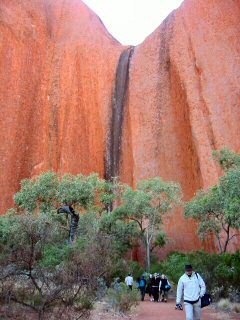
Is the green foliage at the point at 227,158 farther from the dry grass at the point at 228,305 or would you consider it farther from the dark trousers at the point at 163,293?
the dry grass at the point at 228,305

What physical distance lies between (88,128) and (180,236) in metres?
13.1

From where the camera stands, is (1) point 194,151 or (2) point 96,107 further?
(2) point 96,107

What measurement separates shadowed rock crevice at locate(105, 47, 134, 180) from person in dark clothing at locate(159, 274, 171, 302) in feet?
63.3

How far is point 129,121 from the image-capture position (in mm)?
36625

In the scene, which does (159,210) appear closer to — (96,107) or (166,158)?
(166,158)

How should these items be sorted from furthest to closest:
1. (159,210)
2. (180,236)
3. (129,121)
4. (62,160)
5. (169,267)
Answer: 1. (129,121)
2. (62,160)
3. (180,236)
4. (159,210)
5. (169,267)

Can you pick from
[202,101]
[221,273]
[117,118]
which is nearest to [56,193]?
[221,273]

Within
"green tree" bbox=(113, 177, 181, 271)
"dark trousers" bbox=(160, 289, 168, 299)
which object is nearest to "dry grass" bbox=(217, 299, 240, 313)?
"dark trousers" bbox=(160, 289, 168, 299)

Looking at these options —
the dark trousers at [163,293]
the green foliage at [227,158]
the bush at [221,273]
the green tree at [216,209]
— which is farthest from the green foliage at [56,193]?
the bush at [221,273]

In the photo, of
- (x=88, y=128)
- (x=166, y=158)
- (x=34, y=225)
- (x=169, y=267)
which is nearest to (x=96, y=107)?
(x=88, y=128)

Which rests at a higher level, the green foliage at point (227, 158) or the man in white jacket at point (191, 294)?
the green foliage at point (227, 158)

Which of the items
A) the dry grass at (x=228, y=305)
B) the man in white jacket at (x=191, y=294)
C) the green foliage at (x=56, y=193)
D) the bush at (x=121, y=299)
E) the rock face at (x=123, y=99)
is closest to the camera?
the man in white jacket at (x=191, y=294)

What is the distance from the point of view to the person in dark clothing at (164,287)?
15.4 m

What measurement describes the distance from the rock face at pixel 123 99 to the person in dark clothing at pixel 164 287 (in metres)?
13.3
